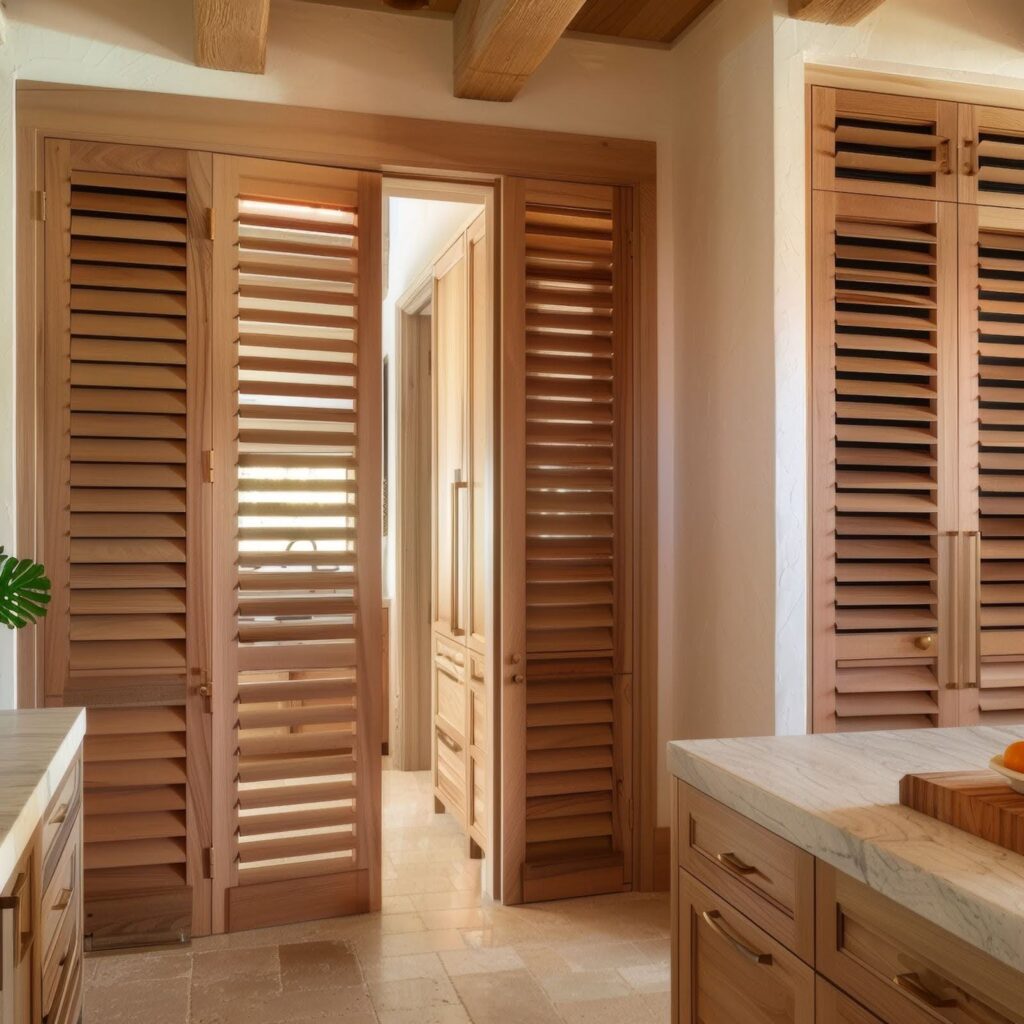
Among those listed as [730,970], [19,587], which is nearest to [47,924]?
[19,587]

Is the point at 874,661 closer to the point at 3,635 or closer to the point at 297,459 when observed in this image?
the point at 297,459

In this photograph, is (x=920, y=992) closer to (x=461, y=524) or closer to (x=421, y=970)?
(x=421, y=970)

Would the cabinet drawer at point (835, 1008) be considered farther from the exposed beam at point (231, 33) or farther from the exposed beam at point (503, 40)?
the exposed beam at point (231, 33)

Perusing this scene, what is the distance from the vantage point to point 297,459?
312 cm

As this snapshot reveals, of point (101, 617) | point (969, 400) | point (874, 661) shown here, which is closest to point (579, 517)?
point (874, 661)

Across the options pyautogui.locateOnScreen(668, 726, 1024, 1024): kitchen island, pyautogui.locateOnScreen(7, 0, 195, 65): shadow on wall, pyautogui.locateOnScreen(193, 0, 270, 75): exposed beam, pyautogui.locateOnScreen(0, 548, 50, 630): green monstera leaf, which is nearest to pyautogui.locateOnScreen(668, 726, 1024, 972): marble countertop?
pyautogui.locateOnScreen(668, 726, 1024, 1024): kitchen island

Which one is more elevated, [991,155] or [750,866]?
[991,155]

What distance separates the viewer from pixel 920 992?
45.9 inches

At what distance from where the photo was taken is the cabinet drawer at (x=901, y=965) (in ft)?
3.52

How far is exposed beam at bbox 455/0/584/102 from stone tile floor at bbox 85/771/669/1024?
2.48 m

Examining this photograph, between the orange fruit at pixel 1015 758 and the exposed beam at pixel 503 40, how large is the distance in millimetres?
2098

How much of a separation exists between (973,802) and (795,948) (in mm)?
333

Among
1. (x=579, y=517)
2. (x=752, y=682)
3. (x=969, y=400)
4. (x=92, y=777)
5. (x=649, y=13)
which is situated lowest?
(x=92, y=777)

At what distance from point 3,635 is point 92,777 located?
1.52ft
